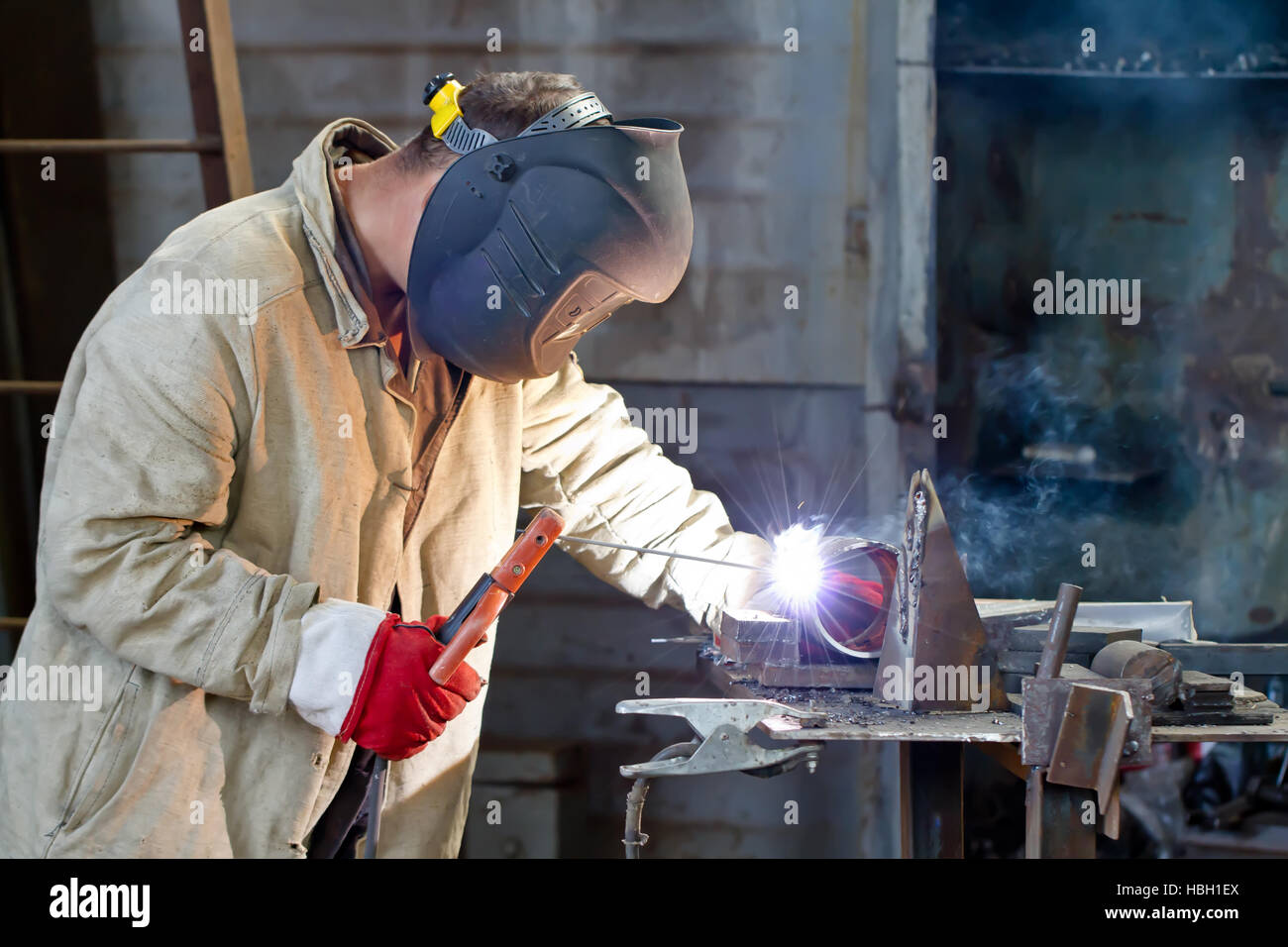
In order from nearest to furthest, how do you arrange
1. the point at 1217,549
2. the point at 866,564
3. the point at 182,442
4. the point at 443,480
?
1. the point at 182,442
2. the point at 443,480
3. the point at 866,564
4. the point at 1217,549

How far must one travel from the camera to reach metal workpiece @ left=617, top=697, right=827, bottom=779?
1506 millimetres

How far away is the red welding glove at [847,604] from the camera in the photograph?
1.99 meters

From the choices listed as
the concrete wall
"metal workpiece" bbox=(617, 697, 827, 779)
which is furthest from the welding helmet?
the concrete wall

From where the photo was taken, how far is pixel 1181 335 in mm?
3225

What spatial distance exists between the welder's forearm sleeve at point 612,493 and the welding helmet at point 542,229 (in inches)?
20.0

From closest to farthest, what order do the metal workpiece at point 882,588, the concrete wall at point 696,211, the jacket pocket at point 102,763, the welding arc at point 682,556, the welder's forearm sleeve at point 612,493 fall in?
the jacket pocket at point 102,763
the metal workpiece at point 882,588
the welding arc at point 682,556
the welder's forearm sleeve at point 612,493
the concrete wall at point 696,211

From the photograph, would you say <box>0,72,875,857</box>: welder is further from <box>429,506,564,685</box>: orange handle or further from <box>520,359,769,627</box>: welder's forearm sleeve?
<box>520,359,769,627</box>: welder's forearm sleeve

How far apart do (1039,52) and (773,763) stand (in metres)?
2.57

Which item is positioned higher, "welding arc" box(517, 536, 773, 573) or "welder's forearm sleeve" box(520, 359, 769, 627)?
"welder's forearm sleeve" box(520, 359, 769, 627)

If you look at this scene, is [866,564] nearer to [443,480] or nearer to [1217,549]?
[443,480]

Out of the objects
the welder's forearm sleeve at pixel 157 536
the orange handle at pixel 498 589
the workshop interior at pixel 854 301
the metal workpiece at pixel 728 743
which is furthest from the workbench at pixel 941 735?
the workshop interior at pixel 854 301

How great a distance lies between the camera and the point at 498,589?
5.67ft

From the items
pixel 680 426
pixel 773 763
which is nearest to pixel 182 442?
pixel 773 763

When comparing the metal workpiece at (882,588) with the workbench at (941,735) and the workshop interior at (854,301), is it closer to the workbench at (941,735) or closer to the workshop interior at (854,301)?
the workbench at (941,735)
